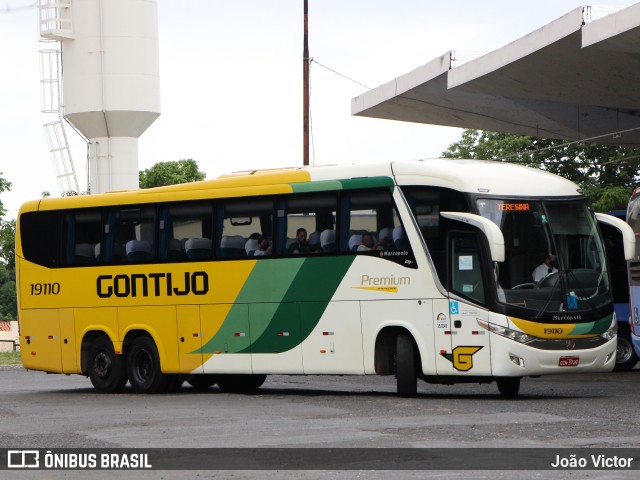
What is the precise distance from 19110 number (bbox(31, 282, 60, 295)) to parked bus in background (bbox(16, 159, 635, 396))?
0.04 m

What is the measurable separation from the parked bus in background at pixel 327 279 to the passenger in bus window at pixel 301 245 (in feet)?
0.16

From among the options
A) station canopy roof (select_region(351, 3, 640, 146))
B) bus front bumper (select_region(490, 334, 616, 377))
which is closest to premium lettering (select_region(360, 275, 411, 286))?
bus front bumper (select_region(490, 334, 616, 377))

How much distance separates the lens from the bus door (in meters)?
19.6

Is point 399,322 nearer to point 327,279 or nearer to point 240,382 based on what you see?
point 327,279

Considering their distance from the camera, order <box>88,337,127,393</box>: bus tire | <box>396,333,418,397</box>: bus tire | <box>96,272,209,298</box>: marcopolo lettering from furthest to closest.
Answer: <box>88,337,127,393</box>: bus tire, <box>96,272,209,298</box>: marcopolo lettering, <box>396,333,418,397</box>: bus tire

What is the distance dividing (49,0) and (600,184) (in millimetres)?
21081

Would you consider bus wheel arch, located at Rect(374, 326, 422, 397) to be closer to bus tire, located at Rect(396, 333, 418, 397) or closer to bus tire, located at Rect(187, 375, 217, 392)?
bus tire, located at Rect(396, 333, 418, 397)

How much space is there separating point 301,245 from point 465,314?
2.96 m

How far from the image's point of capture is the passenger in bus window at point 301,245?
70.1 ft

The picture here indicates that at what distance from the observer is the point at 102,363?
24.2 meters

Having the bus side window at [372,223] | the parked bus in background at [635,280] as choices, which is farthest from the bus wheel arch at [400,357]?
the parked bus in background at [635,280]

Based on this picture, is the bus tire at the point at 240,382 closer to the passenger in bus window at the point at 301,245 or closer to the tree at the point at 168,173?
the passenger in bus window at the point at 301,245

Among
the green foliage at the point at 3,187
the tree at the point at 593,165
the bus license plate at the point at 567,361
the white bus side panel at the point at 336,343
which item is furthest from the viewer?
the green foliage at the point at 3,187

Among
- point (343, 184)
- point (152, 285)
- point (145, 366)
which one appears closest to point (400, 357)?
point (343, 184)
